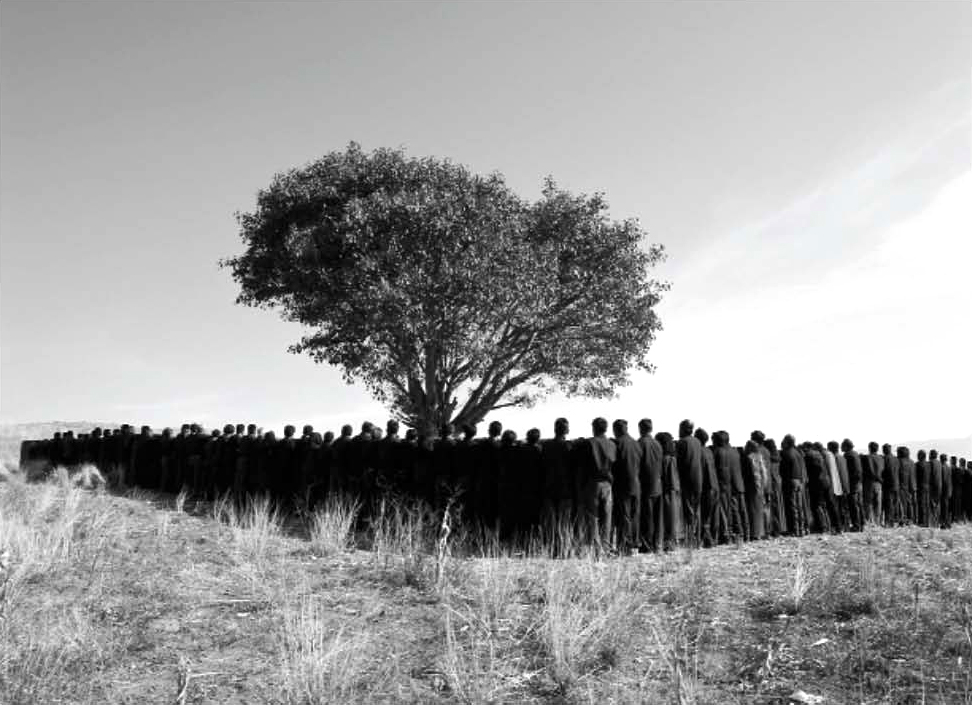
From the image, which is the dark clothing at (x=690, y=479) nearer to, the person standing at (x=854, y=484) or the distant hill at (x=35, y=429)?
the person standing at (x=854, y=484)

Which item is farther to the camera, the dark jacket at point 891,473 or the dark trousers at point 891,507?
the dark trousers at point 891,507

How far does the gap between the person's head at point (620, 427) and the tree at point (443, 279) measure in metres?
10.7

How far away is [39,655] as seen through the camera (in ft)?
20.2

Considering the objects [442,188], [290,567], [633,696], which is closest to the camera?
[633,696]

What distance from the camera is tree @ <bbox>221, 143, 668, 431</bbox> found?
21844 mm

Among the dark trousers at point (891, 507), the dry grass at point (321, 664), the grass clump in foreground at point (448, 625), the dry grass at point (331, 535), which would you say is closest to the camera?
the dry grass at point (321, 664)

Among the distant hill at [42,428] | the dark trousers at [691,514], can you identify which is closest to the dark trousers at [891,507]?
the dark trousers at [691,514]

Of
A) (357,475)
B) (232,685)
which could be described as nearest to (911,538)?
(357,475)

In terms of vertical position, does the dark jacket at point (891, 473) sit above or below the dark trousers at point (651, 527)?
above

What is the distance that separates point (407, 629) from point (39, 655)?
292 cm

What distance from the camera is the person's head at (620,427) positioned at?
11.3 metres

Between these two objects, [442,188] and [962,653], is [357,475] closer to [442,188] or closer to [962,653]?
[962,653]

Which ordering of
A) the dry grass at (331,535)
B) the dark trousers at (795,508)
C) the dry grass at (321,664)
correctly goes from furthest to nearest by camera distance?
the dark trousers at (795,508) < the dry grass at (331,535) < the dry grass at (321,664)

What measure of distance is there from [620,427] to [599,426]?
43 cm
